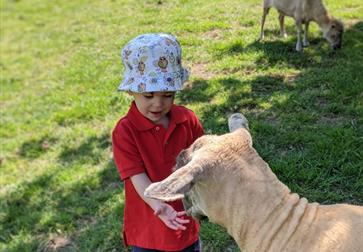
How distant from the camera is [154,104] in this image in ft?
10.6

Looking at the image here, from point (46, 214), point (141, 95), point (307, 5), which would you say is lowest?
point (46, 214)

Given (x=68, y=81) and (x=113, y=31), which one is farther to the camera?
(x=113, y=31)

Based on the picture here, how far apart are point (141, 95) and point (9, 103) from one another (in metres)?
6.86

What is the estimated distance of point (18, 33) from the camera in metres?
14.3

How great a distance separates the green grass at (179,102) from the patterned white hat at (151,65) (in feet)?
Answer: 6.39

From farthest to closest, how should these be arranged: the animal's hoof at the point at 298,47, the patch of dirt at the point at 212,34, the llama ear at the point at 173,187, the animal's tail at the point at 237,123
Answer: the patch of dirt at the point at 212,34
the animal's hoof at the point at 298,47
the animal's tail at the point at 237,123
the llama ear at the point at 173,187

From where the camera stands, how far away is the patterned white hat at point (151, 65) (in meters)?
3.18

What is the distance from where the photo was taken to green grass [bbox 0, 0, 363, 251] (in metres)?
5.32

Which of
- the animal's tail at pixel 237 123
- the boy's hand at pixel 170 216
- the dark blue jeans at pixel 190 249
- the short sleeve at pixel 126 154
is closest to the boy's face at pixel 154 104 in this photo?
the short sleeve at pixel 126 154

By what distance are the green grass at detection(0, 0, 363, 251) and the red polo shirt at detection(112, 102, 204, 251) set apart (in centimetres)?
128

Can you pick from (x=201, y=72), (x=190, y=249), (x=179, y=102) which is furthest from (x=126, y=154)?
(x=201, y=72)

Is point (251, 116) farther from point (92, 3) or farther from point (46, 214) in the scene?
point (92, 3)

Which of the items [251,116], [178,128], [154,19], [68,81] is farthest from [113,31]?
[178,128]

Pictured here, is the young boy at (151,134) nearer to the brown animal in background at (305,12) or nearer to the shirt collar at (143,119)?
the shirt collar at (143,119)
